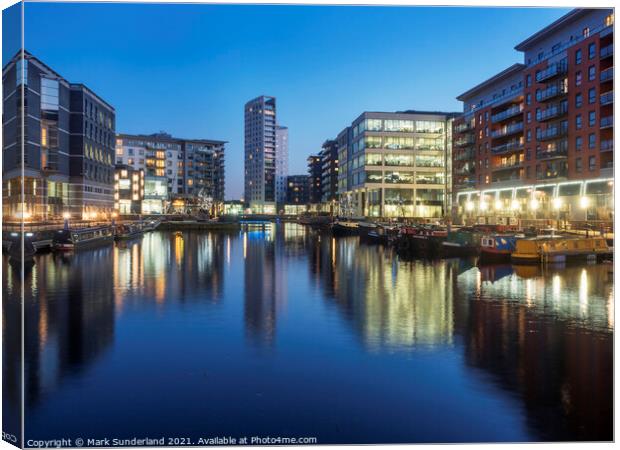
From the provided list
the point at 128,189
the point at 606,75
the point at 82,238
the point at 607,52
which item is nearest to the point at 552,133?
the point at 606,75

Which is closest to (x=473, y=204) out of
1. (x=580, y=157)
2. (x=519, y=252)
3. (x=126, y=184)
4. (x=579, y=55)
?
(x=580, y=157)

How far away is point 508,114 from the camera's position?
315 ft

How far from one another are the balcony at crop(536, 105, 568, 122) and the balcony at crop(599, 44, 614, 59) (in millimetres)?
13664

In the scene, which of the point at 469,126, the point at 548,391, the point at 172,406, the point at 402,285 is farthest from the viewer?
the point at 469,126

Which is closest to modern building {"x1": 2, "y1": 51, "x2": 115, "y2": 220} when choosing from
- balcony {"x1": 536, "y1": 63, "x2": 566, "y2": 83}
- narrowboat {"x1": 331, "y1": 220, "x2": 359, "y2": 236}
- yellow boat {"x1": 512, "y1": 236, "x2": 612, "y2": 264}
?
yellow boat {"x1": 512, "y1": 236, "x2": 612, "y2": 264}

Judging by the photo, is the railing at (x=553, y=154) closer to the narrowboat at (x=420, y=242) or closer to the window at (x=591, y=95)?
the window at (x=591, y=95)

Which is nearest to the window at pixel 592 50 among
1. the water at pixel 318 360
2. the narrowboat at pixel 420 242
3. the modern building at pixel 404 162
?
the narrowboat at pixel 420 242

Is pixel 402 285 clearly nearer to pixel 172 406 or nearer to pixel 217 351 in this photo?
pixel 217 351

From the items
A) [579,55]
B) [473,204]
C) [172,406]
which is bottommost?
[172,406]

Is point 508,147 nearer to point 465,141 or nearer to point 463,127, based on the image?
point 465,141

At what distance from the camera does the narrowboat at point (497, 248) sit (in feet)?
148

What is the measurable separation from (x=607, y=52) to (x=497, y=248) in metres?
25.6

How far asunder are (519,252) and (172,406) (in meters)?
37.3

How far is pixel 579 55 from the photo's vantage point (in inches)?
2539
